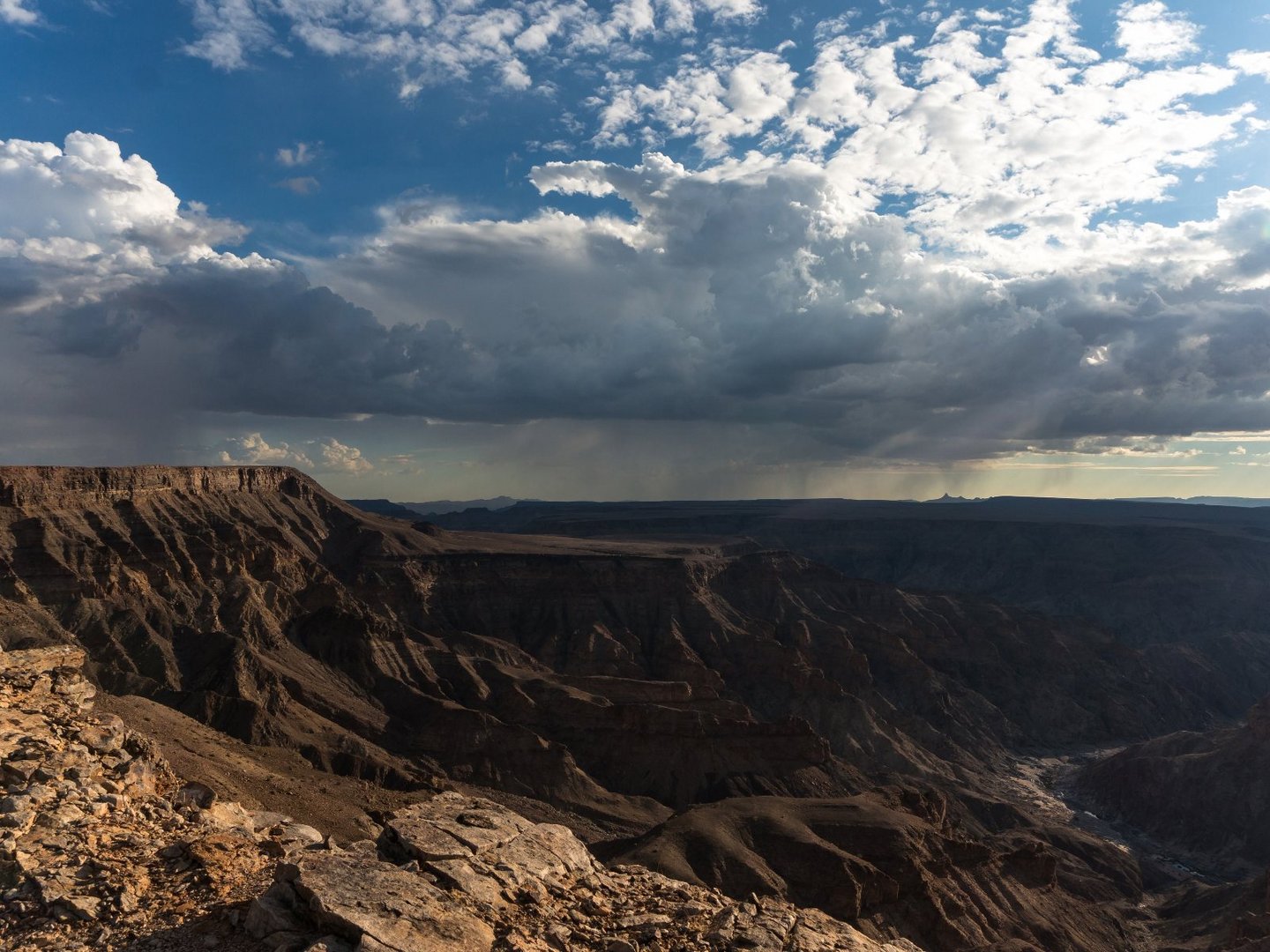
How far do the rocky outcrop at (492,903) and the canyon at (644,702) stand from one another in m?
0.17

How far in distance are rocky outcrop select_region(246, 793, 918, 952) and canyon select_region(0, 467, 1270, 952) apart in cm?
17

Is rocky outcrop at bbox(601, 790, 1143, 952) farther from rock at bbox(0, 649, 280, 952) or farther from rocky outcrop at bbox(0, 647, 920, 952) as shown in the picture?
rock at bbox(0, 649, 280, 952)

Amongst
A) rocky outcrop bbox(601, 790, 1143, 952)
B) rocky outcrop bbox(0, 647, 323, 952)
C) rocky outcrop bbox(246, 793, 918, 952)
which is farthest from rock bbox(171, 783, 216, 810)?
rocky outcrop bbox(601, 790, 1143, 952)

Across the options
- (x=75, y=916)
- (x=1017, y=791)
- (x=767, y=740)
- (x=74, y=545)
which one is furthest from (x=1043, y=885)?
(x=74, y=545)

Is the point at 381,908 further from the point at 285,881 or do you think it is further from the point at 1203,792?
the point at 1203,792

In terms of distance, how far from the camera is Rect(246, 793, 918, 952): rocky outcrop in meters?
14.5

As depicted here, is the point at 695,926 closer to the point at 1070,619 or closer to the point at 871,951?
the point at 871,951

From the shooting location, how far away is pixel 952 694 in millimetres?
151000

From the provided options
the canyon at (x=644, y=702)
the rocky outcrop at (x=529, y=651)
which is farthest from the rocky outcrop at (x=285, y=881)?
the rocky outcrop at (x=529, y=651)

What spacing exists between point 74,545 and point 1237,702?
614 ft

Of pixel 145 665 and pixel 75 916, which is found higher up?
pixel 75 916

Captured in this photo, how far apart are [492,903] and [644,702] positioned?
10077 centimetres

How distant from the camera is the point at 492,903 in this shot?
653 inches

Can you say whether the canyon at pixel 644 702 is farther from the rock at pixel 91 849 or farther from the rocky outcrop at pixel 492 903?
the rock at pixel 91 849
